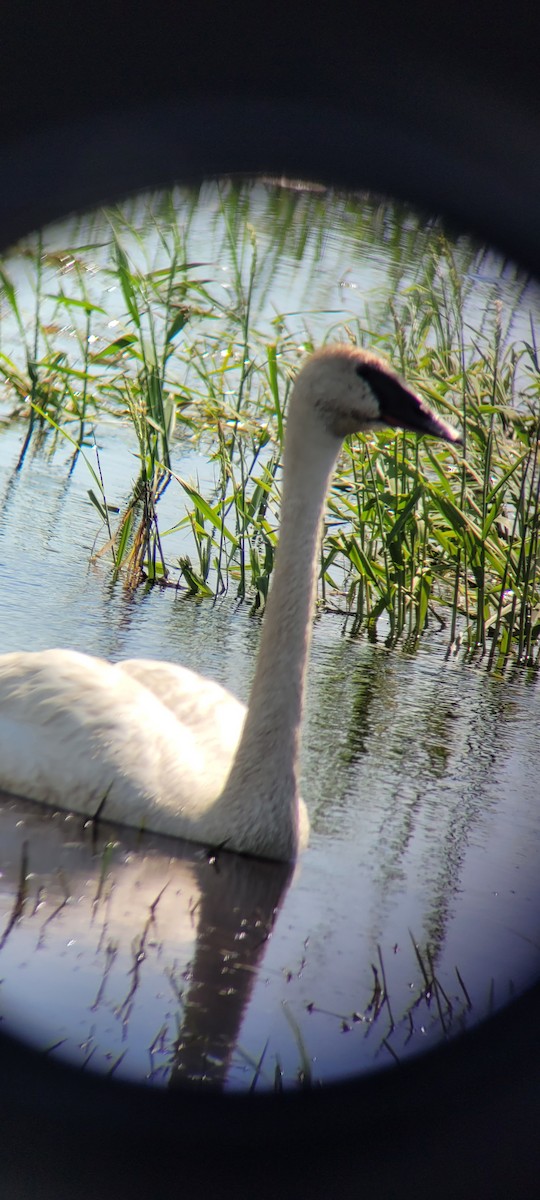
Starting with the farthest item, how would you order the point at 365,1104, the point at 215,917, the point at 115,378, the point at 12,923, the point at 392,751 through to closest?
the point at 115,378, the point at 392,751, the point at 215,917, the point at 12,923, the point at 365,1104

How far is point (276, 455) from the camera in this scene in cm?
229

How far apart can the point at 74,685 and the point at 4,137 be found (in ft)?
3.61

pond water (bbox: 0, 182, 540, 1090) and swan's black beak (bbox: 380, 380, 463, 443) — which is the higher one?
swan's black beak (bbox: 380, 380, 463, 443)

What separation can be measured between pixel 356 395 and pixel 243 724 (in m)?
0.47

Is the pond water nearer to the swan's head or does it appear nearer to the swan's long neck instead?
the swan's long neck

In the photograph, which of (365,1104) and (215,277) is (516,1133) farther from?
(215,277)

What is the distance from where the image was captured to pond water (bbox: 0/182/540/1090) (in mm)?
1068

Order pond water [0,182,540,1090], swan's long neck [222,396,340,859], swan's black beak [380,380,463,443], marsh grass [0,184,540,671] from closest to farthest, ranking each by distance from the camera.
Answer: pond water [0,182,540,1090], swan's black beak [380,380,463,443], swan's long neck [222,396,340,859], marsh grass [0,184,540,671]

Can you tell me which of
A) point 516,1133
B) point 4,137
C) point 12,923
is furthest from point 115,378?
point 516,1133

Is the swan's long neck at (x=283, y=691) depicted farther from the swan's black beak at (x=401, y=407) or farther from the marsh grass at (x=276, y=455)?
the marsh grass at (x=276, y=455)

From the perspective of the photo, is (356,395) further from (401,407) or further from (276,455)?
(276,455)

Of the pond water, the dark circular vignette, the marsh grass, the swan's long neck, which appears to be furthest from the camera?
the marsh grass

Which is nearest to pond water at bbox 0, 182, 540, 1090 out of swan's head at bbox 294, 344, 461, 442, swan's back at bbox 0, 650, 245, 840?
swan's back at bbox 0, 650, 245, 840

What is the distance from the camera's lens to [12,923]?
50.3 inches
